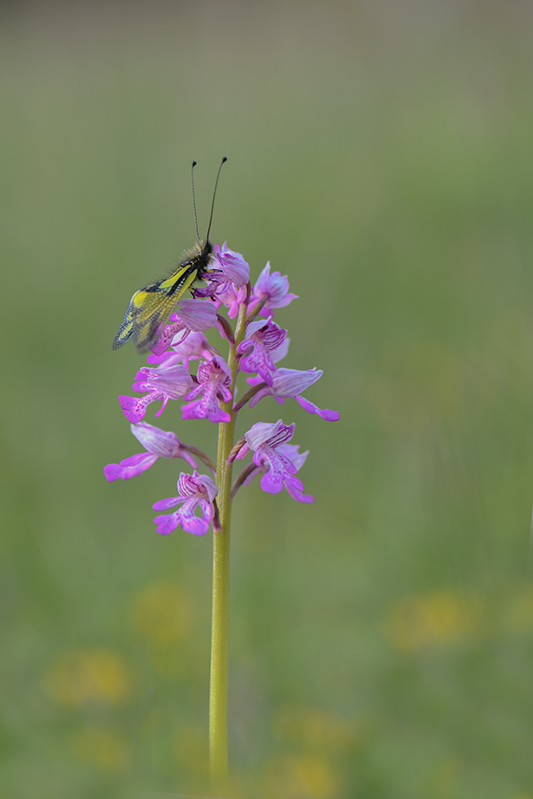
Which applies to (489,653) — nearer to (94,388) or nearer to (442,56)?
(94,388)

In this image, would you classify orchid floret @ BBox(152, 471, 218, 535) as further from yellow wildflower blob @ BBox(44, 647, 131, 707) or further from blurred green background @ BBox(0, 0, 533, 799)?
yellow wildflower blob @ BBox(44, 647, 131, 707)

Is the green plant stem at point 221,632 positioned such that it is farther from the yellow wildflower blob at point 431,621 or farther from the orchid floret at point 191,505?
the yellow wildflower blob at point 431,621

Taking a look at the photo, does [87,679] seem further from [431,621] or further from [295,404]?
[295,404]

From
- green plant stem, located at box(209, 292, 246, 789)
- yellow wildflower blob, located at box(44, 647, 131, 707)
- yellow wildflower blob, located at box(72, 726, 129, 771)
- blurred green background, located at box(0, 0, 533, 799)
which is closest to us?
green plant stem, located at box(209, 292, 246, 789)

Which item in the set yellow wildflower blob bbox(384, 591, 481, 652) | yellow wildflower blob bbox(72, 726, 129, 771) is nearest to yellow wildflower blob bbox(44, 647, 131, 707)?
yellow wildflower blob bbox(72, 726, 129, 771)

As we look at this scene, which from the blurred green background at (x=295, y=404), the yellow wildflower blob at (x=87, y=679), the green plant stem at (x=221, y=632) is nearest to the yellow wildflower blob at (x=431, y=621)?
the blurred green background at (x=295, y=404)

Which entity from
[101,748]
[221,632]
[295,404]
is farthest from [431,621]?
[295,404]

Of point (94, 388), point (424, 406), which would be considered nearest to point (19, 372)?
point (94, 388)
